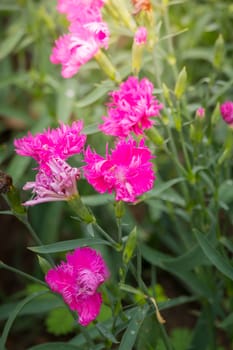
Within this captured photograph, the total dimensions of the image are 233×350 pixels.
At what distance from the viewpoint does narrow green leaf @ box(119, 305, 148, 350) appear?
1112 mm

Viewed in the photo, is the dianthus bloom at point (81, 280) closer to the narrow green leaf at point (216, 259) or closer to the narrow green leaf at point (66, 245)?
the narrow green leaf at point (66, 245)

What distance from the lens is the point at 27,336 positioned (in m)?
1.97

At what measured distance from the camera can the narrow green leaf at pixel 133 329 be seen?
1112 mm

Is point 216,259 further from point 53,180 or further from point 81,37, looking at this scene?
point 81,37

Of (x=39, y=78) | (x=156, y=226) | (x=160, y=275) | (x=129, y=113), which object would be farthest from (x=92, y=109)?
(x=129, y=113)

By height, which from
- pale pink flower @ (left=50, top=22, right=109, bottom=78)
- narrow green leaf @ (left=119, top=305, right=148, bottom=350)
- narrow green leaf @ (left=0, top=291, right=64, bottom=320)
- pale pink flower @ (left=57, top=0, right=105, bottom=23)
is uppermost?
pale pink flower @ (left=57, top=0, right=105, bottom=23)

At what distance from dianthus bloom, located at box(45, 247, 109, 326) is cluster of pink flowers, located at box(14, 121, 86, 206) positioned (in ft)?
0.37

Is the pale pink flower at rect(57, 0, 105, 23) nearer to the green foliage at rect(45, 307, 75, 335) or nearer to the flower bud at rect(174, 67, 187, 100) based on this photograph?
the flower bud at rect(174, 67, 187, 100)

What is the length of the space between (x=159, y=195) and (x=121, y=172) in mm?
544

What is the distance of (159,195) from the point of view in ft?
5.16

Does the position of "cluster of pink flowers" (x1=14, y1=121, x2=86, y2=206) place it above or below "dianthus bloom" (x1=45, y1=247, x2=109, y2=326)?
above

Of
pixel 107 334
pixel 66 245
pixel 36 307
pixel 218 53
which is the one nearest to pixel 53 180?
pixel 66 245

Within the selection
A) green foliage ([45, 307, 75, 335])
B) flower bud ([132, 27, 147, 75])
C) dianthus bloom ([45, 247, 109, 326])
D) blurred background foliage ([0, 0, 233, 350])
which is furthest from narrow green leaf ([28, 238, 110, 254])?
green foliage ([45, 307, 75, 335])

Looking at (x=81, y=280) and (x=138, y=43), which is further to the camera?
(x=138, y=43)
